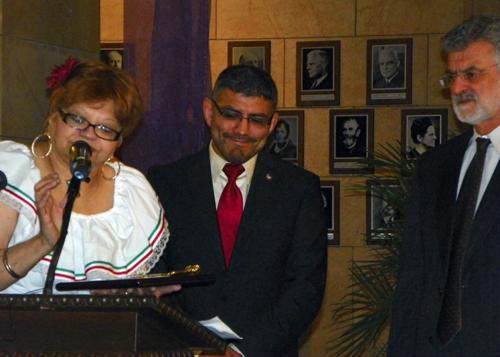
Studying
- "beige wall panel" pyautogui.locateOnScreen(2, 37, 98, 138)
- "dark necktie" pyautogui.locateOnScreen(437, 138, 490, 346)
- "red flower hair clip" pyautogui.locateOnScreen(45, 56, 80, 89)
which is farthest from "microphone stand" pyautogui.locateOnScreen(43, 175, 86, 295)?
"beige wall panel" pyautogui.locateOnScreen(2, 37, 98, 138)

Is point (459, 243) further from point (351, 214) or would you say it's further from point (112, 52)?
point (112, 52)

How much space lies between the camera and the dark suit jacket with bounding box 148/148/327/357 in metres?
3.16

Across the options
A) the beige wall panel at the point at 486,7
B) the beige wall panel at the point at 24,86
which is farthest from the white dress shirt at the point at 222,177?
the beige wall panel at the point at 486,7

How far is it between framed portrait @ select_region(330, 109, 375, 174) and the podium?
4.32 meters

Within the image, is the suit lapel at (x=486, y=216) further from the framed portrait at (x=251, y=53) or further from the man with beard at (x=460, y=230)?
the framed portrait at (x=251, y=53)

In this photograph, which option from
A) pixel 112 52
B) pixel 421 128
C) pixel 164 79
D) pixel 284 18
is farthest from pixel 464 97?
pixel 112 52

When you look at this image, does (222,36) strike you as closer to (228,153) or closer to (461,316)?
(228,153)

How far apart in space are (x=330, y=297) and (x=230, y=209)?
288 cm

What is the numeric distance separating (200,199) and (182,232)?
159 millimetres

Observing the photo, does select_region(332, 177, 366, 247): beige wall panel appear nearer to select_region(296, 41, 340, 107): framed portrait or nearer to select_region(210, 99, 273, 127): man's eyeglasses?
select_region(296, 41, 340, 107): framed portrait

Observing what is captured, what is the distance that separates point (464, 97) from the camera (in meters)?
3.07

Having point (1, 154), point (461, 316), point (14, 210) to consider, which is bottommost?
point (461, 316)

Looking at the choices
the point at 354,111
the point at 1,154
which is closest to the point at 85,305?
the point at 1,154

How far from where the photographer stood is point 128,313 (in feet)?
5.79
